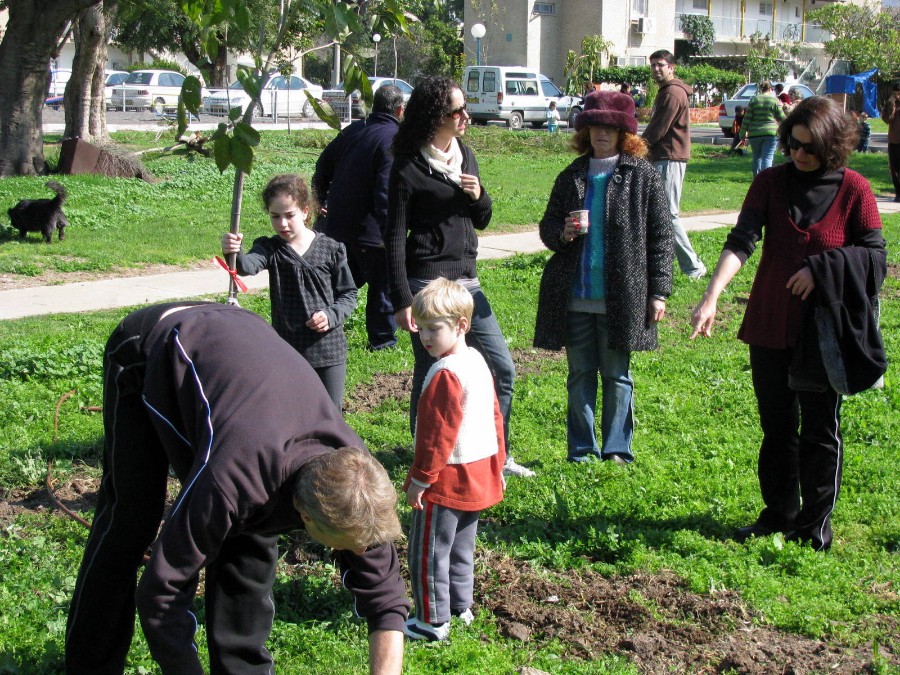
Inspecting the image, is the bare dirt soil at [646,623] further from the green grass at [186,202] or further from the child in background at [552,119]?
the child in background at [552,119]

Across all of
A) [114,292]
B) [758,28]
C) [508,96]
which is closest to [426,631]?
[114,292]

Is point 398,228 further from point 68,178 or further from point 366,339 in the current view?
point 68,178

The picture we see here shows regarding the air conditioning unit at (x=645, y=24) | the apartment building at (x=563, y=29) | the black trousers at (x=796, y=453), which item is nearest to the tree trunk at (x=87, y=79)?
the black trousers at (x=796, y=453)

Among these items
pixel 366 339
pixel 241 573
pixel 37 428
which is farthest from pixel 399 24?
pixel 366 339

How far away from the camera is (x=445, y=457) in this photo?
3439 mm

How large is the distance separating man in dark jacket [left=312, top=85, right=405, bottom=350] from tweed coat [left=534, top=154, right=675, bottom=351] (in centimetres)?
174

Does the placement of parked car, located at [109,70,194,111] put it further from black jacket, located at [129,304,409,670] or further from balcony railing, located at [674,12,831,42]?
balcony railing, located at [674,12,831,42]

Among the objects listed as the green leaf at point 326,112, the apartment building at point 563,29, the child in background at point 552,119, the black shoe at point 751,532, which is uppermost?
the apartment building at point 563,29

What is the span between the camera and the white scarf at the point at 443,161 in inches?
183

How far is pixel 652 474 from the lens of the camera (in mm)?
4977

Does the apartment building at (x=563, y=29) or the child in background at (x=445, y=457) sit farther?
the apartment building at (x=563, y=29)

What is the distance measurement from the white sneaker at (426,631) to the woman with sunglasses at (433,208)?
1421 mm

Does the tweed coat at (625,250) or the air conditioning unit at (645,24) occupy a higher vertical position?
the air conditioning unit at (645,24)

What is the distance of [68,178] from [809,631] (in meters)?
14.6
